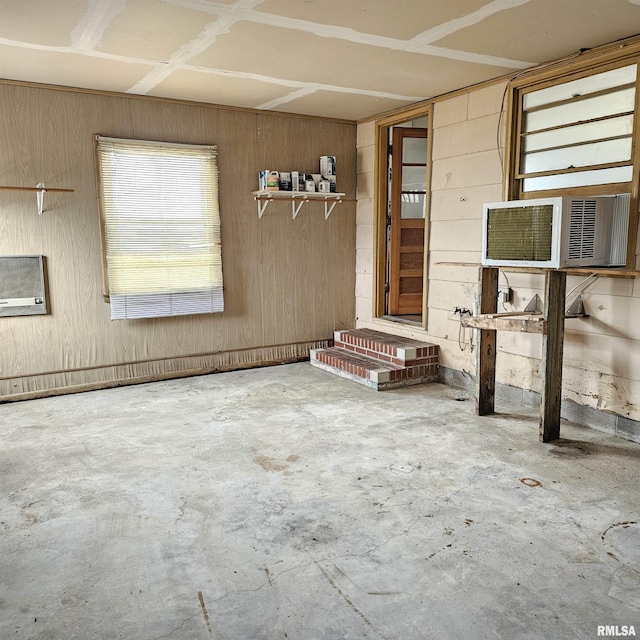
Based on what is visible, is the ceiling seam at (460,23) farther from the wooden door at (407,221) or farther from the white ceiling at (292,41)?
Answer: the wooden door at (407,221)

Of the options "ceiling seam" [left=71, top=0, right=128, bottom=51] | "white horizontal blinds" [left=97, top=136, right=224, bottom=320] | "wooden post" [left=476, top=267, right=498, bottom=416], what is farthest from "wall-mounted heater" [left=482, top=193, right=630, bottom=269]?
"white horizontal blinds" [left=97, top=136, right=224, bottom=320]

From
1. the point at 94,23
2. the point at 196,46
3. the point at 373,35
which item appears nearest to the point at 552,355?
the point at 373,35

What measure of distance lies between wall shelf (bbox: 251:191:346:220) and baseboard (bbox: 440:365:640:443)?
7.33 feet

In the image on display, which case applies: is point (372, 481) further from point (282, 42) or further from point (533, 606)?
point (282, 42)

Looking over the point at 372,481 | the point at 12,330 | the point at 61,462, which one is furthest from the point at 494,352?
the point at 12,330

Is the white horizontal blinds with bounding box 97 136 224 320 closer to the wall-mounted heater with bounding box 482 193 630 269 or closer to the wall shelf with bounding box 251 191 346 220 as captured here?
the wall shelf with bounding box 251 191 346 220

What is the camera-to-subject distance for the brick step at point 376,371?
4945 millimetres

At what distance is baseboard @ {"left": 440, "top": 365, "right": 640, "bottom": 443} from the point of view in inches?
144

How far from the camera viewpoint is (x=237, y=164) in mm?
5477

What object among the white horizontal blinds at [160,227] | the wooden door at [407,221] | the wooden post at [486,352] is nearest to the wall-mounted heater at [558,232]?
the wooden post at [486,352]

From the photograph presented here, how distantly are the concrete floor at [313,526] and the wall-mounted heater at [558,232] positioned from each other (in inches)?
48.0

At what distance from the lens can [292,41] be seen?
11.6ft

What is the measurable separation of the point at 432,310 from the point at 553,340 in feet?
5.70

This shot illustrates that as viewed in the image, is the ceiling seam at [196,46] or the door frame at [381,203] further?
the door frame at [381,203]
